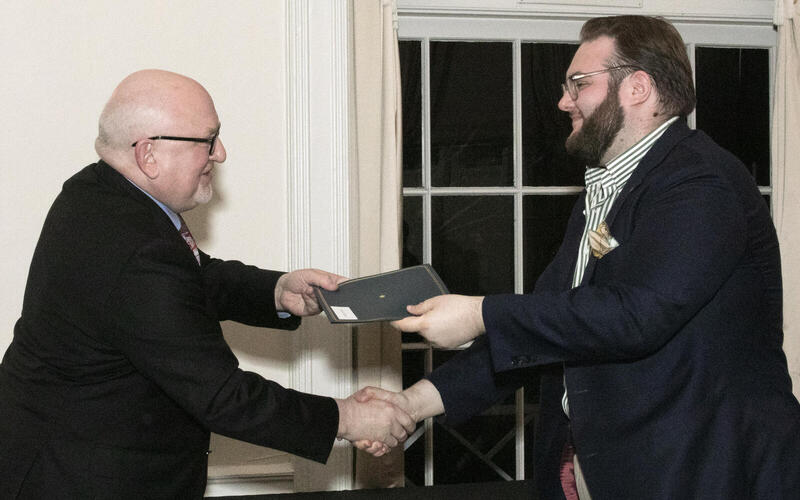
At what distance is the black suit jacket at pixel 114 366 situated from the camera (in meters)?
1.74

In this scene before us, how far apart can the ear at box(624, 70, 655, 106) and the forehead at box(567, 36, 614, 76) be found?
9 centimetres

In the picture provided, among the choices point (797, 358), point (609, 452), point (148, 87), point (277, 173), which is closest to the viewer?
point (609, 452)

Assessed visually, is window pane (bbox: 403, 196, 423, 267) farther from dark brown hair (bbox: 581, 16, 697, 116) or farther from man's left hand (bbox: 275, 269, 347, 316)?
dark brown hair (bbox: 581, 16, 697, 116)

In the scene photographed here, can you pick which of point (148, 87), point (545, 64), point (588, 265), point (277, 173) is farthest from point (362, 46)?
point (588, 265)

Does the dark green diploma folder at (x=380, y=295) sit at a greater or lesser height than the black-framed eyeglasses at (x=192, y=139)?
lesser

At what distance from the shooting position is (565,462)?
199 centimetres

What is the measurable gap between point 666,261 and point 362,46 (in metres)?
1.69

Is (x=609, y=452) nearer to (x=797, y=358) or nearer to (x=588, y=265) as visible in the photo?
(x=588, y=265)

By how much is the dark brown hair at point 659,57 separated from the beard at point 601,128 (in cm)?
7

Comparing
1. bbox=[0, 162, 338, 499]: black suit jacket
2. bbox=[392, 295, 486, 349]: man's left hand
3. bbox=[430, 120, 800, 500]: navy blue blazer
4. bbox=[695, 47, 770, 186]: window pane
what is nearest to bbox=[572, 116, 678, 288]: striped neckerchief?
bbox=[430, 120, 800, 500]: navy blue blazer

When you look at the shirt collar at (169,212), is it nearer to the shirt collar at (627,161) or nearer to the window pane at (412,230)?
the shirt collar at (627,161)

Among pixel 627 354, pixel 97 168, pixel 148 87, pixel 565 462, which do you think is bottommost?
pixel 565 462

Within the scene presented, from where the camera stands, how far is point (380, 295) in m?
2.05

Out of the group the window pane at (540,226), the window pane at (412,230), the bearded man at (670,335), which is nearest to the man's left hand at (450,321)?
the bearded man at (670,335)
